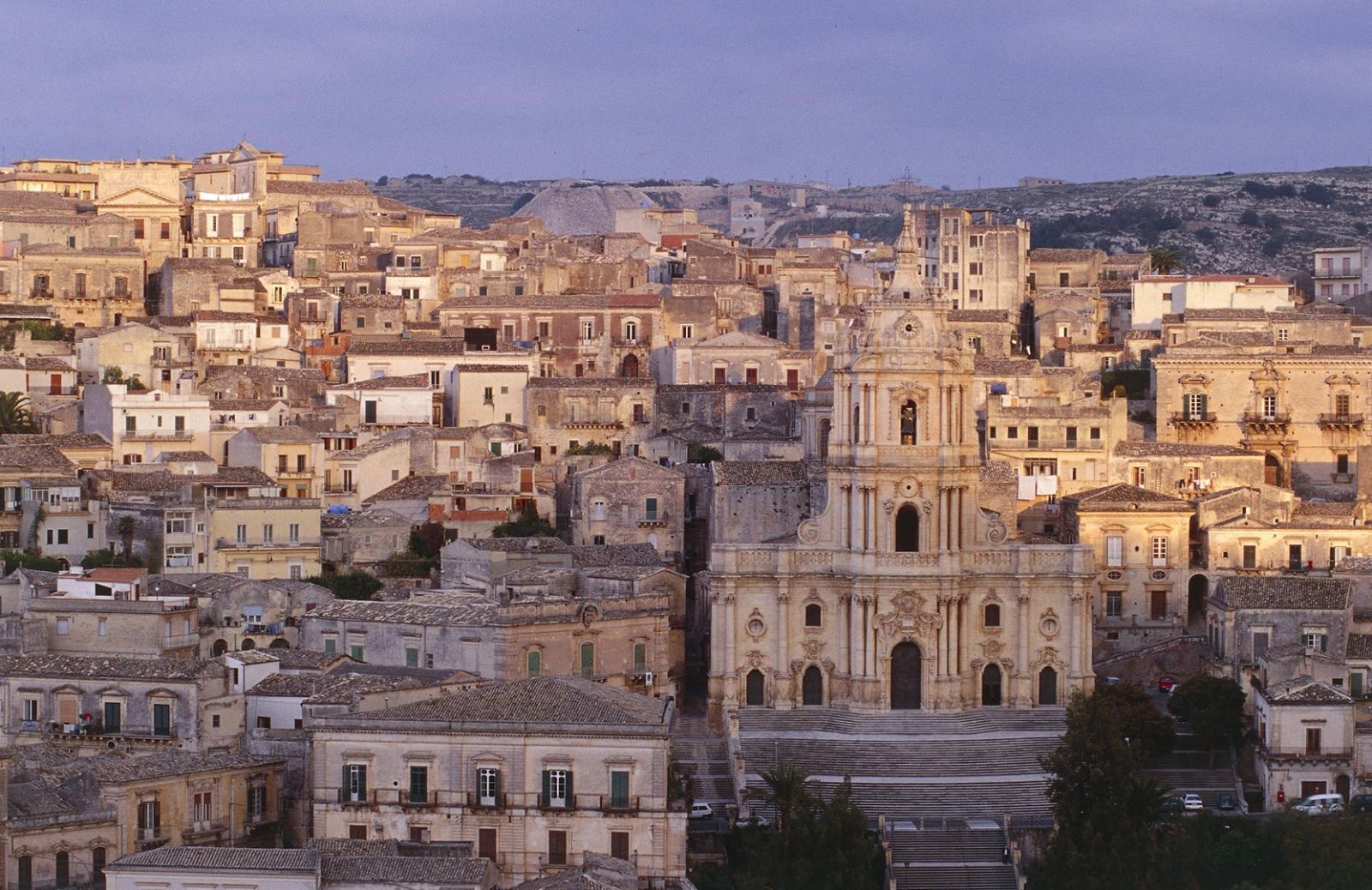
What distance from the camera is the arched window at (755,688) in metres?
75.1

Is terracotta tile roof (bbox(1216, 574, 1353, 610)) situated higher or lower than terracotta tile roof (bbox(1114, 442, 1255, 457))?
lower

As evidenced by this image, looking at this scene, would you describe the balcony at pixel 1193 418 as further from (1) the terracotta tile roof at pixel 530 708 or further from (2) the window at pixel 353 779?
(2) the window at pixel 353 779

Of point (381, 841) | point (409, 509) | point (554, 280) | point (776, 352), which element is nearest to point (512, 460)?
point (409, 509)

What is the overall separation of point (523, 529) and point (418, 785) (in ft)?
73.7

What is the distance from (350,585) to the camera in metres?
81.4

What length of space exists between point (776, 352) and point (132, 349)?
19.6 meters

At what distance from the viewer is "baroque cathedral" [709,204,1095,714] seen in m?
75.1

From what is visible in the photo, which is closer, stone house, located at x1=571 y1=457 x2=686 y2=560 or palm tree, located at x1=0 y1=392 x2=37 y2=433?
stone house, located at x1=571 y1=457 x2=686 y2=560

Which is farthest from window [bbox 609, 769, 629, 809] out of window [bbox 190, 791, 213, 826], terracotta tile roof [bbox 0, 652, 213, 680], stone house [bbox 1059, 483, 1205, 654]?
stone house [bbox 1059, 483, 1205, 654]

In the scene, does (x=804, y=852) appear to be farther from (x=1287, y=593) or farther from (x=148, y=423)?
(x=148, y=423)

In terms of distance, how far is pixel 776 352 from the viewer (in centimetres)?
10075

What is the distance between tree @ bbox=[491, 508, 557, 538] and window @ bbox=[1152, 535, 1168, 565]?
50.7 feet

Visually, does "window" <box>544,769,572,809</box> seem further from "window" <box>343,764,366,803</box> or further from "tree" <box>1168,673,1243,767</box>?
"tree" <box>1168,673,1243,767</box>

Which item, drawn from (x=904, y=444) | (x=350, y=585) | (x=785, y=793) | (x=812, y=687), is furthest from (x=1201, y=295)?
(x=785, y=793)
